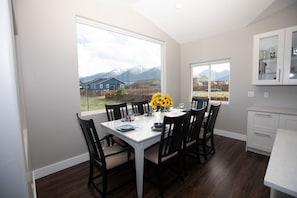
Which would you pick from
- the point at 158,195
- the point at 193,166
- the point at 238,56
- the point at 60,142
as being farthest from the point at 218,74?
the point at 60,142

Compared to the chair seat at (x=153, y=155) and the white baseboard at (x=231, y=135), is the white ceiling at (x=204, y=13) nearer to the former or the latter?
the white baseboard at (x=231, y=135)

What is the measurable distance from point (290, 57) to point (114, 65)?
3.36 m

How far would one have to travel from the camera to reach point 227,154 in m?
2.79

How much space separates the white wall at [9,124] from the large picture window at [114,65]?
6.12 ft

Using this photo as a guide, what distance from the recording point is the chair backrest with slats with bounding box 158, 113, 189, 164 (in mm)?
1716

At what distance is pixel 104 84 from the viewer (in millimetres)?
3160

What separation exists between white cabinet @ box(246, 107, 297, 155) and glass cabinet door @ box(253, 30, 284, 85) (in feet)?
1.99

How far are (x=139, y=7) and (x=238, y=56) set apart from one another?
100 inches

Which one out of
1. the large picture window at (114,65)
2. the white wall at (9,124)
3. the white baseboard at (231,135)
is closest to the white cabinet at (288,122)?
the white baseboard at (231,135)

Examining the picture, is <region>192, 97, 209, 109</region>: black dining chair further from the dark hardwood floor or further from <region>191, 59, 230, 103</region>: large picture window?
the dark hardwood floor

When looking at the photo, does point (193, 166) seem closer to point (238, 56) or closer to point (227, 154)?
point (227, 154)

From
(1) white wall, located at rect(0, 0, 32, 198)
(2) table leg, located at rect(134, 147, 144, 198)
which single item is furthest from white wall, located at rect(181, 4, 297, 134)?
(1) white wall, located at rect(0, 0, 32, 198)

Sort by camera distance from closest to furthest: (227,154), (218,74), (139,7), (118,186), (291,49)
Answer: (118,186), (291,49), (227,154), (139,7), (218,74)

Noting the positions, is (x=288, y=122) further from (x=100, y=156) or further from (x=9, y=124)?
(x=9, y=124)
